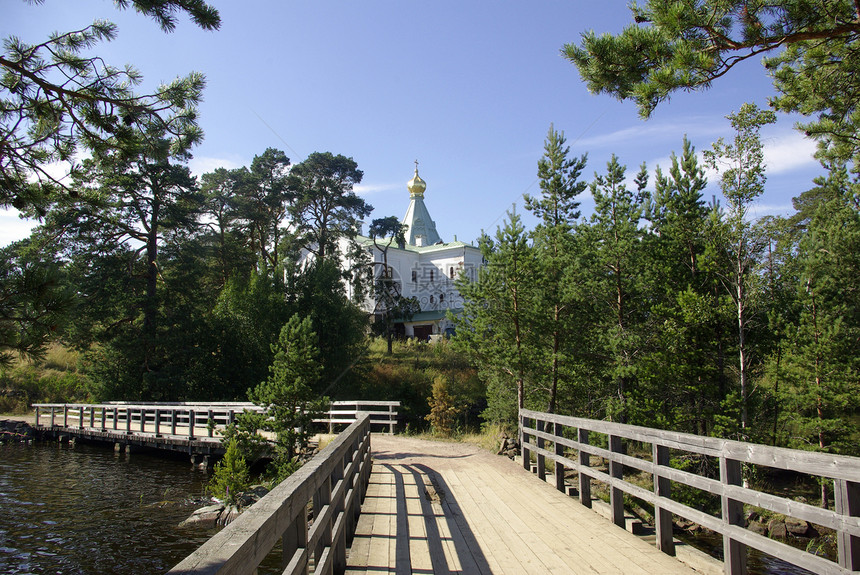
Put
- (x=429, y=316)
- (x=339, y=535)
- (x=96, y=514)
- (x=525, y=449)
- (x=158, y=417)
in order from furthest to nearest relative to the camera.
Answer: (x=429, y=316) < (x=158, y=417) < (x=96, y=514) < (x=525, y=449) < (x=339, y=535)

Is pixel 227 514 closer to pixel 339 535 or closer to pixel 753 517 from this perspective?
pixel 339 535

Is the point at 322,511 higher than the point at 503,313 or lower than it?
lower

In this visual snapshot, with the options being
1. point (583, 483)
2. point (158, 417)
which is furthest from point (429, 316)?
point (583, 483)

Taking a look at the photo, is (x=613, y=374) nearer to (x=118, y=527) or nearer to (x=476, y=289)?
(x=476, y=289)

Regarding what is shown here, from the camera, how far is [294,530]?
3.10 m

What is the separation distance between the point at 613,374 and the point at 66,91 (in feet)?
53.9

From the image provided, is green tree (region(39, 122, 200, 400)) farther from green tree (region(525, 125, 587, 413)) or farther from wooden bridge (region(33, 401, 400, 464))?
green tree (region(525, 125, 587, 413))

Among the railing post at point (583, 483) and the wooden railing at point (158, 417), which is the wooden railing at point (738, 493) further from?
the wooden railing at point (158, 417)

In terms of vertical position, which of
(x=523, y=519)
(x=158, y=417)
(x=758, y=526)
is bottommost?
(x=758, y=526)

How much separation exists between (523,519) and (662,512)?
5.34 feet

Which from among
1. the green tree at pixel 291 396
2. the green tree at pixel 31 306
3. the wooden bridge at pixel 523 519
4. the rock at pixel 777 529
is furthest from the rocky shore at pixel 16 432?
the rock at pixel 777 529

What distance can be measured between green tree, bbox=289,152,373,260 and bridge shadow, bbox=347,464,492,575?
2929cm

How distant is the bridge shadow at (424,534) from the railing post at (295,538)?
5.11ft

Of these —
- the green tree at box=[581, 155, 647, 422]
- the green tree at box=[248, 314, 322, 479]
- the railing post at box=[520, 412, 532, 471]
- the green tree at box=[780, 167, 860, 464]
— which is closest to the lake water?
the green tree at box=[248, 314, 322, 479]
